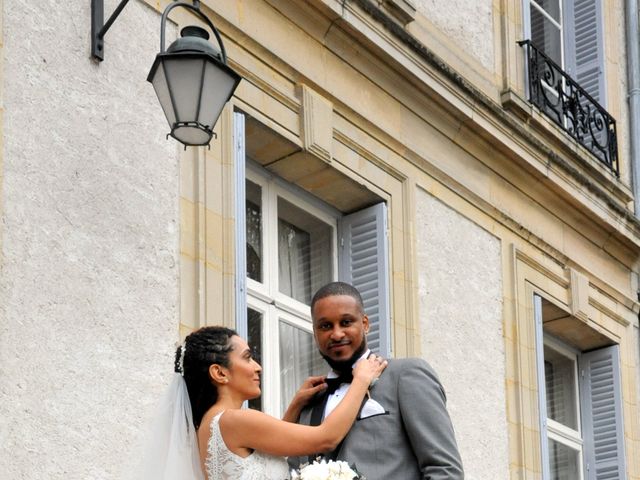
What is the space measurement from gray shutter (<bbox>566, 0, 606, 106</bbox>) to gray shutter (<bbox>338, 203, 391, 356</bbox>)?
12.0ft

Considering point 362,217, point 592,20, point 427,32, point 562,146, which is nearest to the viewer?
point 362,217

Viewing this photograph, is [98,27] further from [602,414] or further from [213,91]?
[602,414]

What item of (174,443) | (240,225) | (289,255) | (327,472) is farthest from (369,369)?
(289,255)

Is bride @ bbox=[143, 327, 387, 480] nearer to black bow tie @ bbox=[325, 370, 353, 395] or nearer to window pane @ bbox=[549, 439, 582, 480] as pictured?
black bow tie @ bbox=[325, 370, 353, 395]

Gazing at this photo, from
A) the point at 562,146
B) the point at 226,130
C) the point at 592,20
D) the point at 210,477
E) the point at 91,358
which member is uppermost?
the point at 592,20

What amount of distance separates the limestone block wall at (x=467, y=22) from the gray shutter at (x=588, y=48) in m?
1.71

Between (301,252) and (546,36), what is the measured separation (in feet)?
13.4

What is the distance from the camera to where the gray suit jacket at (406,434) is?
6.23m

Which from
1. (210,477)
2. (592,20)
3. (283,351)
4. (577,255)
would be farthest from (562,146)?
(210,477)

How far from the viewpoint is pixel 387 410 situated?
20.9 feet

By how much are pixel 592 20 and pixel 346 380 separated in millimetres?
7267

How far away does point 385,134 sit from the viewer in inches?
397

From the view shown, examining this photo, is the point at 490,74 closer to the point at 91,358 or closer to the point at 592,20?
the point at 592,20

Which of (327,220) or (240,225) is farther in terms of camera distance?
(327,220)
